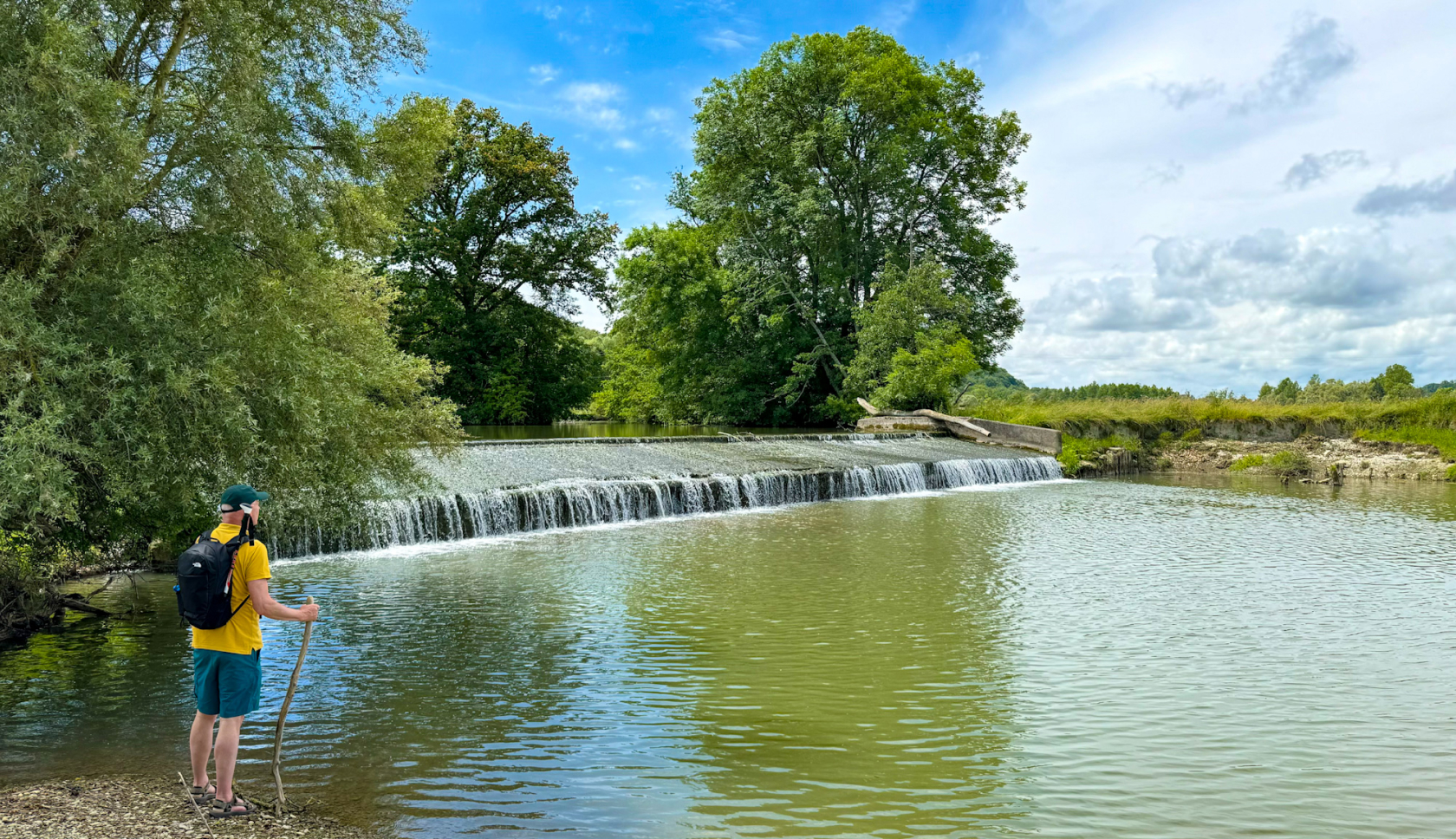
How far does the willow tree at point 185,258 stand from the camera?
278 inches

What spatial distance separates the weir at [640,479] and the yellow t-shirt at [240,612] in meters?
5.60

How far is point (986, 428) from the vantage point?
30078 millimetres

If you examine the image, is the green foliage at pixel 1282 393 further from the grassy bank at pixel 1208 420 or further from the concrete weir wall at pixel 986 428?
the concrete weir wall at pixel 986 428

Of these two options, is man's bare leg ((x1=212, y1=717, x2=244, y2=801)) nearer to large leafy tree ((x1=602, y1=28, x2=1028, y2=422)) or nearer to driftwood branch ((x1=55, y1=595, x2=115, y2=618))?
driftwood branch ((x1=55, y1=595, x2=115, y2=618))

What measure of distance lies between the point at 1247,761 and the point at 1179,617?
4.08m

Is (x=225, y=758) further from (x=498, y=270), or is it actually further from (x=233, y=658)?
(x=498, y=270)

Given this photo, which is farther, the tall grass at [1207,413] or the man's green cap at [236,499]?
the tall grass at [1207,413]

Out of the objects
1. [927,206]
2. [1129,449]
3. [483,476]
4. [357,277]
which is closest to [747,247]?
[927,206]

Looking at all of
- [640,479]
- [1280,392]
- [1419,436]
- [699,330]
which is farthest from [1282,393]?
[640,479]

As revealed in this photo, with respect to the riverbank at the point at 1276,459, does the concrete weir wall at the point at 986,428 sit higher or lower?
higher

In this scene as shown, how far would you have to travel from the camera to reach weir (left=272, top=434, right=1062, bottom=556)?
14695 millimetres

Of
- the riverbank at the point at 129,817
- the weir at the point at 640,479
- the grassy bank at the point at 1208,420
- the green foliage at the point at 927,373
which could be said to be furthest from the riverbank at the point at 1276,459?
the riverbank at the point at 129,817

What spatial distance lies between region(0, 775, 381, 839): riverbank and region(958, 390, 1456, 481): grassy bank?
25096 mm

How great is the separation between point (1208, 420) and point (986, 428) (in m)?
7.75
